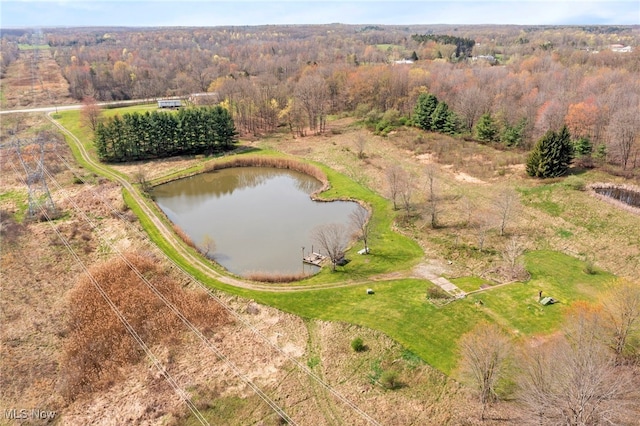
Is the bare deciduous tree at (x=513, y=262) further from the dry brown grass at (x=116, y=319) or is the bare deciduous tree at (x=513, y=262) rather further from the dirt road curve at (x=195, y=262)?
the dry brown grass at (x=116, y=319)

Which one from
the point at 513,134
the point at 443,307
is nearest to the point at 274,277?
the point at 443,307

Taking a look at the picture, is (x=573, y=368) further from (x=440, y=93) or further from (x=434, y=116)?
(x=440, y=93)

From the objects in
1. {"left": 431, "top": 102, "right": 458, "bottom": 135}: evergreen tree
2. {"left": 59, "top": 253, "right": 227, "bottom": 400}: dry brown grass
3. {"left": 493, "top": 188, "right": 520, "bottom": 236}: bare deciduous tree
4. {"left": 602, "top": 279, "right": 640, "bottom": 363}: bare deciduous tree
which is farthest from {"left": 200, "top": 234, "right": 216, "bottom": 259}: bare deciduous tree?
{"left": 431, "top": 102, "right": 458, "bottom": 135}: evergreen tree

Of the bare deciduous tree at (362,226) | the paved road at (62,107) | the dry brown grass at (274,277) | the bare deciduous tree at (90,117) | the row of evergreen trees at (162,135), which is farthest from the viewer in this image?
the paved road at (62,107)

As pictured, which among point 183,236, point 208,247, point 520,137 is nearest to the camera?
point 208,247

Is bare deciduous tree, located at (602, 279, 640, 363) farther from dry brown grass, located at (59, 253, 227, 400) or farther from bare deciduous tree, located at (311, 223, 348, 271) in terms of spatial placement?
dry brown grass, located at (59, 253, 227, 400)

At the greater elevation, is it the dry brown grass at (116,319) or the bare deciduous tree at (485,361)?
the bare deciduous tree at (485,361)

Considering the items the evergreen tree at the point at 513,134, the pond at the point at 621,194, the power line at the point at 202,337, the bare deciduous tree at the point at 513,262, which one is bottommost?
the power line at the point at 202,337

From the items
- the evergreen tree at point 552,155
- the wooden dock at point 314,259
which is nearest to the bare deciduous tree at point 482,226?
the evergreen tree at point 552,155
